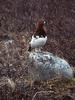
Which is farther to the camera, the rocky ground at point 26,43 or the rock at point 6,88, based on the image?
the rocky ground at point 26,43

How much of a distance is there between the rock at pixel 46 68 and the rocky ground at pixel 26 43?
145mm

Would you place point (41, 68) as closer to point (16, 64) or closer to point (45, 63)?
point (45, 63)

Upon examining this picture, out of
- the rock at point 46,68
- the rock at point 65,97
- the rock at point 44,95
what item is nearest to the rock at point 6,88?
the rock at point 44,95

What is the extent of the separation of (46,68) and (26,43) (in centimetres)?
297

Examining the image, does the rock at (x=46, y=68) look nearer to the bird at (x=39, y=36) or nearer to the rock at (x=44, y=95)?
the bird at (x=39, y=36)

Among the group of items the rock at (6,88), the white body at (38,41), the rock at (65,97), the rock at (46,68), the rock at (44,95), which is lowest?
the rock at (65,97)

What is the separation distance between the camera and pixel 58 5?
14.2m

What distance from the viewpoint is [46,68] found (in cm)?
912

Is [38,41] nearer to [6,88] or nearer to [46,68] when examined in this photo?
[46,68]

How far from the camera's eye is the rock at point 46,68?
29.8ft

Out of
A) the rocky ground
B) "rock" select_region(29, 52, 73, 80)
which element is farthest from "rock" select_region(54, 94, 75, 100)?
"rock" select_region(29, 52, 73, 80)

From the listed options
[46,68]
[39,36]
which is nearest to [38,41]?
[39,36]

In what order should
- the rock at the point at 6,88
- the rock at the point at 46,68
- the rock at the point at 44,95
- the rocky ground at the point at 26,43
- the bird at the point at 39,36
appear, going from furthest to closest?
the bird at the point at 39,36
the rock at the point at 46,68
the rocky ground at the point at 26,43
the rock at the point at 6,88
the rock at the point at 44,95

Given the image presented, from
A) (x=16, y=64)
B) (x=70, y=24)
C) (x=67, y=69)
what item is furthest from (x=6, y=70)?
(x=70, y=24)
